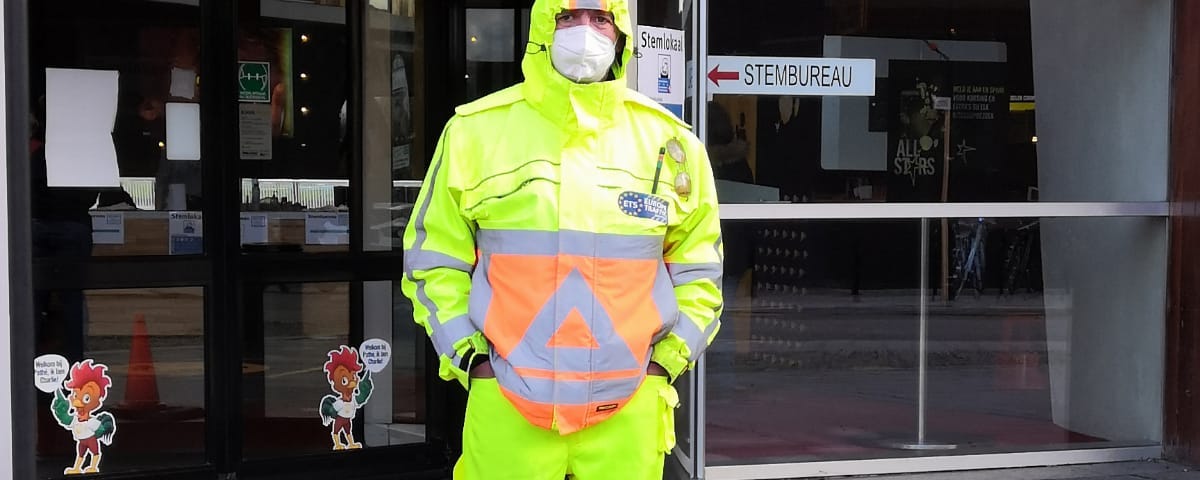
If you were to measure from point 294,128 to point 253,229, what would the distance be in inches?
19.2

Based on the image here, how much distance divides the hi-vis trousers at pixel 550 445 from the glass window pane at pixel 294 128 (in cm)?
243

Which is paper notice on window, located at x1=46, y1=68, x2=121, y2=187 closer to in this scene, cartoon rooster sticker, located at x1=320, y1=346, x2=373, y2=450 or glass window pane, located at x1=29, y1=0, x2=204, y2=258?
glass window pane, located at x1=29, y1=0, x2=204, y2=258

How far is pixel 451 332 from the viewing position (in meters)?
2.94

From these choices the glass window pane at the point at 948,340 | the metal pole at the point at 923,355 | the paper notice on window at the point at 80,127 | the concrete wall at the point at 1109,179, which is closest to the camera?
the paper notice on window at the point at 80,127

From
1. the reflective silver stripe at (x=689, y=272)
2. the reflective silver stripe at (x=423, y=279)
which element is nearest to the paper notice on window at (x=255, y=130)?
the reflective silver stripe at (x=423, y=279)

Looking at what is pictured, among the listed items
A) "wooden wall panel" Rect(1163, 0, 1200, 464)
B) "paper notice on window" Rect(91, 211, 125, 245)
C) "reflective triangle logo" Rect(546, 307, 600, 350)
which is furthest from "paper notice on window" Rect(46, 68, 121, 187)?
"wooden wall panel" Rect(1163, 0, 1200, 464)

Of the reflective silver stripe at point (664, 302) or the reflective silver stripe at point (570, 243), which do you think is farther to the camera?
the reflective silver stripe at point (664, 302)

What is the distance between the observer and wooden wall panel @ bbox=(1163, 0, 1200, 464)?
5.74 m

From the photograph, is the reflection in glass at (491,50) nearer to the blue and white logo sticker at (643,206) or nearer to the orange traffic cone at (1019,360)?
the blue and white logo sticker at (643,206)

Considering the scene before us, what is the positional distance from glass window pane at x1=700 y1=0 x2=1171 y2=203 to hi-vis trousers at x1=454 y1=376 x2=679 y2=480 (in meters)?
2.55

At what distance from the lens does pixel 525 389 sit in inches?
112

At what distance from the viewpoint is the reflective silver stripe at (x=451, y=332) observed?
2.93 metres

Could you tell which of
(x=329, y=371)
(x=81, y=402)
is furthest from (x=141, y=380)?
(x=329, y=371)

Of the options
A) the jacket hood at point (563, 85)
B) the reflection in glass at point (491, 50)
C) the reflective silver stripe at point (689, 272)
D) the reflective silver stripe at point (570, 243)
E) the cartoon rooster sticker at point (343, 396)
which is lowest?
the cartoon rooster sticker at point (343, 396)
